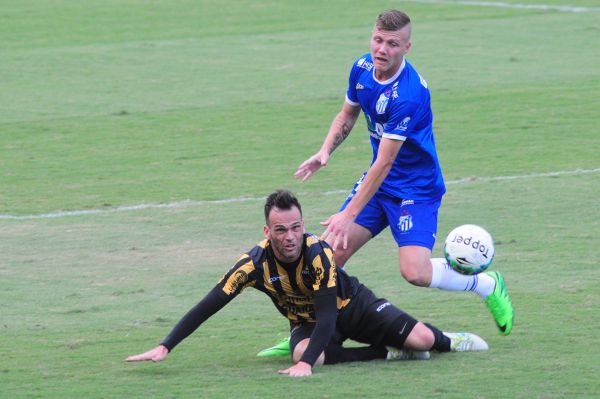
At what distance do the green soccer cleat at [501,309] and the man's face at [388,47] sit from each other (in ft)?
5.05

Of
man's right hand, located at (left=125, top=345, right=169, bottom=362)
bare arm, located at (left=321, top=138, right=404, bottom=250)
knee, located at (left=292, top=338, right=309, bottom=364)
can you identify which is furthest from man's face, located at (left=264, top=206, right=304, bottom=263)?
man's right hand, located at (left=125, top=345, right=169, bottom=362)

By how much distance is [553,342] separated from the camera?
7.55 metres

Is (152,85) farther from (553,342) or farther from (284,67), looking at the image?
(553,342)

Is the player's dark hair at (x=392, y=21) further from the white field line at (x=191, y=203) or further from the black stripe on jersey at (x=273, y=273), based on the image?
the white field line at (x=191, y=203)

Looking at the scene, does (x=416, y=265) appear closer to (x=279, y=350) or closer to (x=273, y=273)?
(x=279, y=350)

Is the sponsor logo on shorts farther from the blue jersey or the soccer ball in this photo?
the soccer ball

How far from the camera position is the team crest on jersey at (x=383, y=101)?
7.74 meters

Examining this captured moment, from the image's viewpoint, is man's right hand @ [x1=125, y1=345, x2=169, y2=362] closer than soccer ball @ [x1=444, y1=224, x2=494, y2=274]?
Yes

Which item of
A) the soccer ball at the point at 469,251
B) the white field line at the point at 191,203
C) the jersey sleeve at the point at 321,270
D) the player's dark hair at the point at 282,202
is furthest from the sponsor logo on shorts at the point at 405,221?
the white field line at the point at 191,203

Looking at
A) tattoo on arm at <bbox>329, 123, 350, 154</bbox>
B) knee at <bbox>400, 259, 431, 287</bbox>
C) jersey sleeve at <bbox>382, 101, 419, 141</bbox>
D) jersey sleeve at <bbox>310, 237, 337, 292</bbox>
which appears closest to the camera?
jersey sleeve at <bbox>310, 237, 337, 292</bbox>

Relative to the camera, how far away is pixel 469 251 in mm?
8148

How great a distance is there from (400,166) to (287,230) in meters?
1.44

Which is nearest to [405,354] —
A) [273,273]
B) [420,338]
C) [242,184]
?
[420,338]

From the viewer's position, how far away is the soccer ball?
26.6 ft
